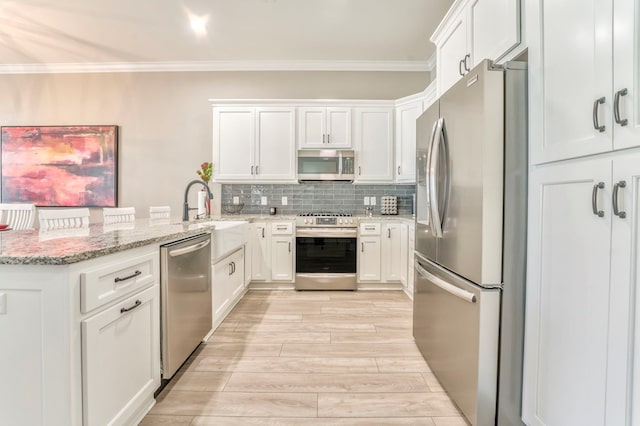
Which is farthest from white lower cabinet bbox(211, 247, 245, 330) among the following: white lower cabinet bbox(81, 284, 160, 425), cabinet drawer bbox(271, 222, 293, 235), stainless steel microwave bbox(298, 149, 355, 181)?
stainless steel microwave bbox(298, 149, 355, 181)

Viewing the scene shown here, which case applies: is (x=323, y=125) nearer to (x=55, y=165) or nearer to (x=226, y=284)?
(x=226, y=284)

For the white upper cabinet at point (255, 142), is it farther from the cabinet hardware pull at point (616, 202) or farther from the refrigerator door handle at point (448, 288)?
the cabinet hardware pull at point (616, 202)

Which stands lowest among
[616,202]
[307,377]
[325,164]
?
[307,377]

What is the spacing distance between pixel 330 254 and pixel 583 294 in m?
2.73

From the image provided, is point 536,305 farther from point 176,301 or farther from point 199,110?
point 199,110

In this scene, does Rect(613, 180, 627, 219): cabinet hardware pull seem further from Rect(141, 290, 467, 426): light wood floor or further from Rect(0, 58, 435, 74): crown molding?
Rect(0, 58, 435, 74): crown molding

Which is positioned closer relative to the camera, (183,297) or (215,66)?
(183,297)

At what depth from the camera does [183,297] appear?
1839 millimetres

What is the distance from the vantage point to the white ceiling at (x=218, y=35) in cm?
298

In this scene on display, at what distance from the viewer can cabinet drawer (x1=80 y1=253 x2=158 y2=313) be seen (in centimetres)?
110

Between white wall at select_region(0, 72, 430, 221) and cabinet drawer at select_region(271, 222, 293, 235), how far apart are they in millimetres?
1490

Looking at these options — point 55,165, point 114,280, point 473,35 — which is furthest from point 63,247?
point 55,165

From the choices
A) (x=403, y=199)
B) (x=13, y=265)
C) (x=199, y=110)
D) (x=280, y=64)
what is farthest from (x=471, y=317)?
(x=199, y=110)

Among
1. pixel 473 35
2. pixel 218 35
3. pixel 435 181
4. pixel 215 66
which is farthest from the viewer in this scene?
pixel 215 66
